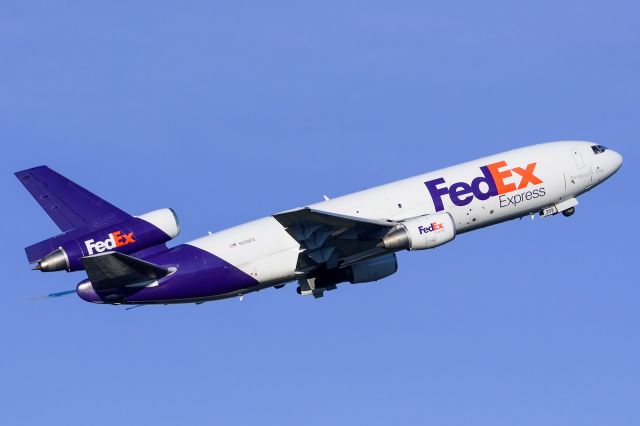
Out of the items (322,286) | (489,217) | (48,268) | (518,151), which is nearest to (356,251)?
(322,286)

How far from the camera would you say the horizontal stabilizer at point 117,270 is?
2103 inches

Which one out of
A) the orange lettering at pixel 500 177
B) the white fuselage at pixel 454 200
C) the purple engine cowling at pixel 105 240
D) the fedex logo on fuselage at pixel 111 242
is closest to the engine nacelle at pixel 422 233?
the white fuselage at pixel 454 200

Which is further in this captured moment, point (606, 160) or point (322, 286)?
point (606, 160)

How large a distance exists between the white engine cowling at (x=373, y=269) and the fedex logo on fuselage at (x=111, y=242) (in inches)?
488

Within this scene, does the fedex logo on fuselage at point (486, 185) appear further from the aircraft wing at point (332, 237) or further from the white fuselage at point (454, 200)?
the aircraft wing at point (332, 237)

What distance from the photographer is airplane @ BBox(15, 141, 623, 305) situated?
55562 mm

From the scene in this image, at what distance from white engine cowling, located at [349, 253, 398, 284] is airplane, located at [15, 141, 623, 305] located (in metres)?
0.06

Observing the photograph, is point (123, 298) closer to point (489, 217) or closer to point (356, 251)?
point (356, 251)

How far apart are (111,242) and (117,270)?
2.54 meters

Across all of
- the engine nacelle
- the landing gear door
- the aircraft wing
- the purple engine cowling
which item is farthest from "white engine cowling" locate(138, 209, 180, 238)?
the landing gear door

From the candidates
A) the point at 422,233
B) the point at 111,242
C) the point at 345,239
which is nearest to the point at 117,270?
the point at 111,242

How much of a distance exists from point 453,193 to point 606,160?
37.7ft

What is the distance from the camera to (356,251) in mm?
58344

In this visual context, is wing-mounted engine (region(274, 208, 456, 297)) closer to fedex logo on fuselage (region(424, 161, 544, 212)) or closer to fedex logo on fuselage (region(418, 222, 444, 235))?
fedex logo on fuselage (region(418, 222, 444, 235))
